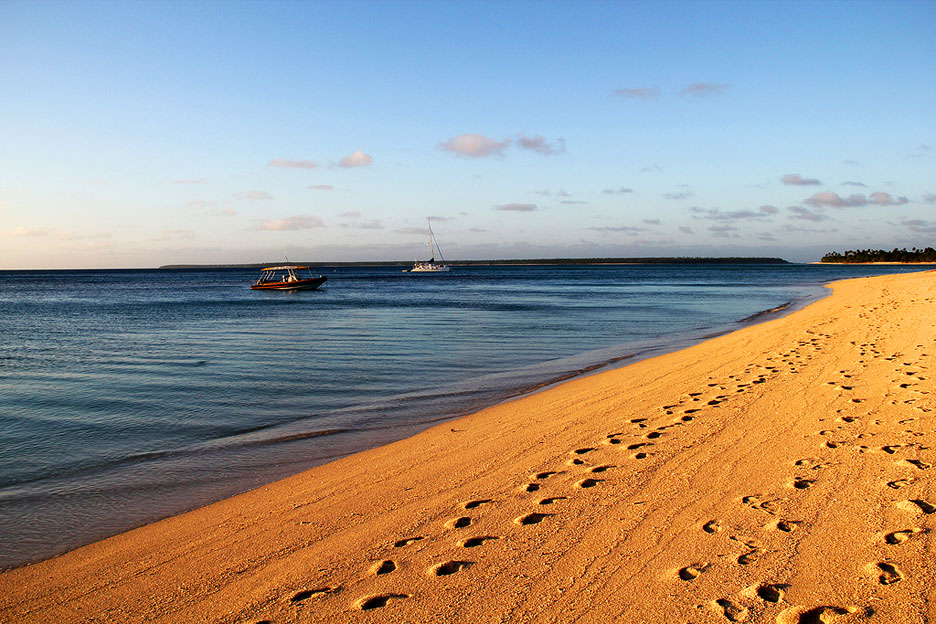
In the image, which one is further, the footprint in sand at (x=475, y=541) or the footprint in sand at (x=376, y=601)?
the footprint in sand at (x=475, y=541)

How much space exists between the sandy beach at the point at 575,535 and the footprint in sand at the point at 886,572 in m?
0.01

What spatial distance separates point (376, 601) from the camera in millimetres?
3777

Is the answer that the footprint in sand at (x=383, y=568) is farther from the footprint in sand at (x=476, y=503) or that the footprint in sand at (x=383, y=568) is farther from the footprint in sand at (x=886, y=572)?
the footprint in sand at (x=886, y=572)

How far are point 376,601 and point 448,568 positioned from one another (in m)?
0.59

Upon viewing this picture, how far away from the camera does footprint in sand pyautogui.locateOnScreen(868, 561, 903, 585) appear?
3.53 metres

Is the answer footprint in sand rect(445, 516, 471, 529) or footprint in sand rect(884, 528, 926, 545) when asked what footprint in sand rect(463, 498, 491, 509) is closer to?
footprint in sand rect(445, 516, 471, 529)

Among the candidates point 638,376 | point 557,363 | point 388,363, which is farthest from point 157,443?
point 557,363

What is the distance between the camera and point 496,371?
14.8 meters

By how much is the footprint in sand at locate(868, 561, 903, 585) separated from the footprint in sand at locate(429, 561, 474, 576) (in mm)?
2588

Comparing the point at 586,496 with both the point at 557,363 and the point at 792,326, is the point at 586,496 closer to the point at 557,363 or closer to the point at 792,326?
the point at 557,363

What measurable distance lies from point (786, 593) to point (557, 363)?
12401mm

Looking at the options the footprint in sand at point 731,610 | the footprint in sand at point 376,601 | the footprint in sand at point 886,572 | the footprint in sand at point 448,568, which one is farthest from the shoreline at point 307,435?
the footprint in sand at point 886,572

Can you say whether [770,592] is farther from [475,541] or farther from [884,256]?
[884,256]

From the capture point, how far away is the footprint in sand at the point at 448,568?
4090 millimetres
